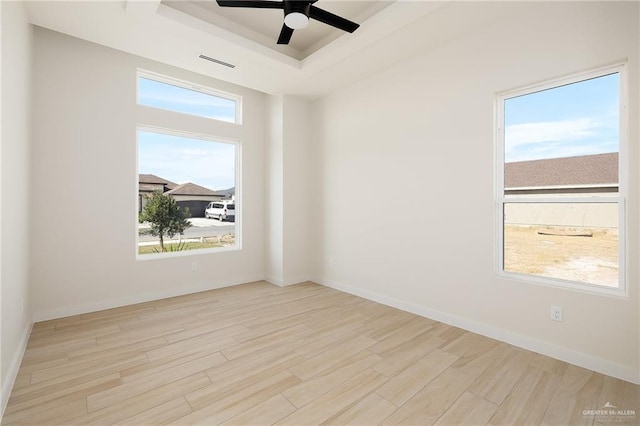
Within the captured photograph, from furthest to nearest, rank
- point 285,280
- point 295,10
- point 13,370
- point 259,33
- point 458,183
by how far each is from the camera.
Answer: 1. point 285,280
2. point 259,33
3. point 458,183
4. point 295,10
5. point 13,370

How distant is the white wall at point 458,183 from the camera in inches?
90.4

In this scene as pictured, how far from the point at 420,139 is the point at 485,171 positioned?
831mm

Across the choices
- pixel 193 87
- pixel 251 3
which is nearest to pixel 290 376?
pixel 251 3

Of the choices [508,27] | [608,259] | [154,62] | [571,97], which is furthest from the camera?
[154,62]

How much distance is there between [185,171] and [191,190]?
28 cm

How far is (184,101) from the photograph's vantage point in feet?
13.9

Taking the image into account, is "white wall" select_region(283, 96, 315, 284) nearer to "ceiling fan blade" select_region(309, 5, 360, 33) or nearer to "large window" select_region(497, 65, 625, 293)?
"ceiling fan blade" select_region(309, 5, 360, 33)

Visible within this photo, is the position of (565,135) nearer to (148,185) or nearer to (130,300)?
(148,185)

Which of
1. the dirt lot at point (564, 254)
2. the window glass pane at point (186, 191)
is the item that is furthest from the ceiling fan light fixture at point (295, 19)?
the dirt lot at point (564, 254)

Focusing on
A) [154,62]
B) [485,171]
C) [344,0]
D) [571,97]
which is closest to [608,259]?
[485,171]

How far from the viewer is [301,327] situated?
314cm

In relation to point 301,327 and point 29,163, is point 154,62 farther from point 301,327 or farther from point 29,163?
point 301,327

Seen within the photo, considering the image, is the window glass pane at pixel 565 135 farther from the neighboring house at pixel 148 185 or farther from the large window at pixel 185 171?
the neighboring house at pixel 148 185

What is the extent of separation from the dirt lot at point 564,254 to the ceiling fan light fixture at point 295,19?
8.56ft
